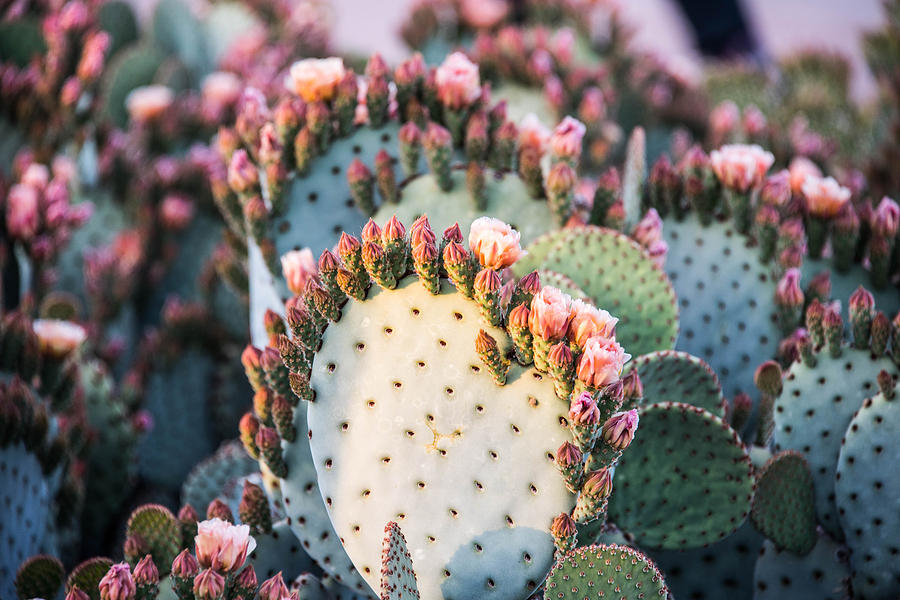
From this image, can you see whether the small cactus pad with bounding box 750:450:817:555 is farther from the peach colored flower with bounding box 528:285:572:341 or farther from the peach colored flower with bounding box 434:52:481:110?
the peach colored flower with bounding box 434:52:481:110

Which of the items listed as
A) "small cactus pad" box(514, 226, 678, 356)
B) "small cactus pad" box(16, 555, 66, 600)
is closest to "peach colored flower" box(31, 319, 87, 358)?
"small cactus pad" box(16, 555, 66, 600)

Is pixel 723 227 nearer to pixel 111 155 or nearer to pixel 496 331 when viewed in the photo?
pixel 496 331

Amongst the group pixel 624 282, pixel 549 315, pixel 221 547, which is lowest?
pixel 221 547

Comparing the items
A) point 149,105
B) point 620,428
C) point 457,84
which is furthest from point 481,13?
point 620,428

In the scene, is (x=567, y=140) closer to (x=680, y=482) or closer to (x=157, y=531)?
(x=680, y=482)

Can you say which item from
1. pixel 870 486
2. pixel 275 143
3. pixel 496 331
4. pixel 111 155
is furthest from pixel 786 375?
pixel 111 155

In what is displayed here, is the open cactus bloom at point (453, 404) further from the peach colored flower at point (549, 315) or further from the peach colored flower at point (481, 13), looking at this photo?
the peach colored flower at point (481, 13)

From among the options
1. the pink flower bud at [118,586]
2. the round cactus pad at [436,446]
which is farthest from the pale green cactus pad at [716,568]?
the pink flower bud at [118,586]
